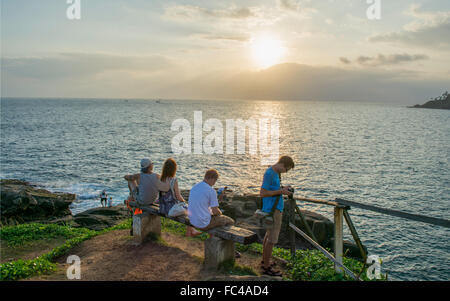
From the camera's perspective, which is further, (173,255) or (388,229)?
(388,229)

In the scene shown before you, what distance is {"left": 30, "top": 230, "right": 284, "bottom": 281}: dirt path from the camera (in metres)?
6.63

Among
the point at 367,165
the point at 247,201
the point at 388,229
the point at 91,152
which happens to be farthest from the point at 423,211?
the point at 91,152

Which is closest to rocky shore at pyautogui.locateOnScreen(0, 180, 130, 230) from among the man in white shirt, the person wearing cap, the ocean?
the ocean

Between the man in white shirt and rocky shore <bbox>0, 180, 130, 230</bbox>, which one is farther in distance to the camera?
rocky shore <bbox>0, 180, 130, 230</bbox>

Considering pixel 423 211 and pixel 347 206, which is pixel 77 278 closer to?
pixel 347 206

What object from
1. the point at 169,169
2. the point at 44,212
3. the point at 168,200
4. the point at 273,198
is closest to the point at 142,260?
the point at 168,200

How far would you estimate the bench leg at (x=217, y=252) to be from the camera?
665 centimetres

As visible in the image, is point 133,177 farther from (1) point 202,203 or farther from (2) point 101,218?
(2) point 101,218

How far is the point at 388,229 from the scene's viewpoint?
769 inches

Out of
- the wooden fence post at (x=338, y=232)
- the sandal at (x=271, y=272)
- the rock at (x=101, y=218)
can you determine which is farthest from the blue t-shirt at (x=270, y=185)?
the rock at (x=101, y=218)

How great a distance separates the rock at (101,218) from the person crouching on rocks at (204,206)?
9466 millimetres

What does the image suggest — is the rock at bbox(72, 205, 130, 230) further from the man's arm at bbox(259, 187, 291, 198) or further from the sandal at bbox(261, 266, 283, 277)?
the man's arm at bbox(259, 187, 291, 198)
